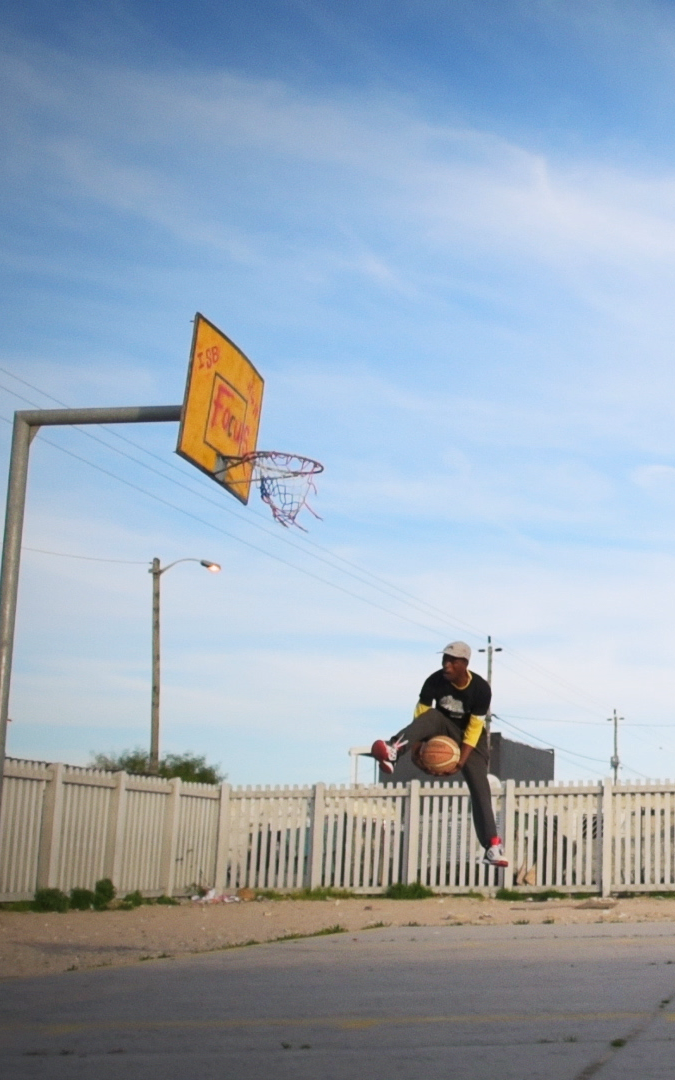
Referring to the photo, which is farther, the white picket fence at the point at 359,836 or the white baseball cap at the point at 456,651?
the white picket fence at the point at 359,836

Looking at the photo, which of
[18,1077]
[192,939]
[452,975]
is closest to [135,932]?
[192,939]

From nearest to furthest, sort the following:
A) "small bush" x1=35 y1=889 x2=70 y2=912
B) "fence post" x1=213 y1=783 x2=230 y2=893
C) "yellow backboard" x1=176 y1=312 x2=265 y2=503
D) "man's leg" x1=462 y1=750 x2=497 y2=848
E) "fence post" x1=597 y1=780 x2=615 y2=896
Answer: "man's leg" x1=462 y1=750 x2=497 y2=848, "yellow backboard" x1=176 y1=312 x2=265 y2=503, "small bush" x1=35 y1=889 x2=70 y2=912, "fence post" x1=597 y1=780 x2=615 y2=896, "fence post" x1=213 y1=783 x2=230 y2=893

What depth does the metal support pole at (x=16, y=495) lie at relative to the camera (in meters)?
12.6

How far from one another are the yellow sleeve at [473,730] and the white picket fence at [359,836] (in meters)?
11.6

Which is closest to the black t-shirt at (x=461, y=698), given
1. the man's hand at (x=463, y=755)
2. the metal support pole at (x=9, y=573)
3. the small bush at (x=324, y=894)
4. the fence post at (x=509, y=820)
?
the man's hand at (x=463, y=755)

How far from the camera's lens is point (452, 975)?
33.7ft

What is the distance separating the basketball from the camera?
1121 cm

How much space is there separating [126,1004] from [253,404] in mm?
8811

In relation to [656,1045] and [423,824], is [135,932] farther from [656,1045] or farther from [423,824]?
[656,1045]

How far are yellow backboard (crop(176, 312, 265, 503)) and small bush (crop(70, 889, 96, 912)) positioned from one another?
8.50 m

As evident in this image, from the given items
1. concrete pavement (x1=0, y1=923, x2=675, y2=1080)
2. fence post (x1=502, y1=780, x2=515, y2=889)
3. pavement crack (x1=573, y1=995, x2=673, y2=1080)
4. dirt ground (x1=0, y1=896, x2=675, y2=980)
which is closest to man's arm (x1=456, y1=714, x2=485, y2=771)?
concrete pavement (x1=0, y1=923, x2=675, y2=1080)

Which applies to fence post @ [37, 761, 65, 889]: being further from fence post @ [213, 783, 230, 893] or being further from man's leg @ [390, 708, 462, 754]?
man's leg @ [390, 708, 462, 754]

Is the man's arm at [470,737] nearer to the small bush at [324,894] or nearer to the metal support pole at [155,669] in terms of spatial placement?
the small bush at [324,894]

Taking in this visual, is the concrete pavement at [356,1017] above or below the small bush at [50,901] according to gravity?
above
